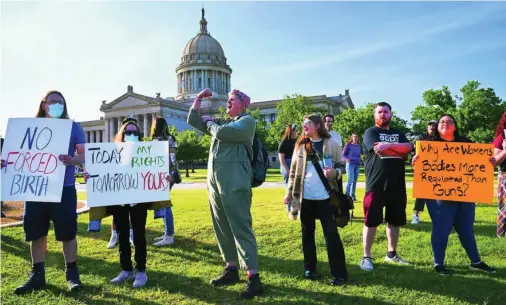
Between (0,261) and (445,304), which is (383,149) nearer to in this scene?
(445,304)

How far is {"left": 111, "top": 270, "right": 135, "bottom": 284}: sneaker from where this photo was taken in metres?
5.09

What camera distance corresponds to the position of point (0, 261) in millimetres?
6117

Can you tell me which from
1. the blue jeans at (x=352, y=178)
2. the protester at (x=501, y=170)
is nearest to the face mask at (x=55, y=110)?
the protester at (x=501, y=170)

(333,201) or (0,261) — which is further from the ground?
(333,201)

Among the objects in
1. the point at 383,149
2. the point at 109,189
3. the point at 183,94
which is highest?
the point at 183,94

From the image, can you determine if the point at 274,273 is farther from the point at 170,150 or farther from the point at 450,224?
the point at 170,150

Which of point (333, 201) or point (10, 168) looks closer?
point (10, 168)

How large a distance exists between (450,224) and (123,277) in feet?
14.3

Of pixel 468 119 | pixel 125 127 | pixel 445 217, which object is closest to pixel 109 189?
pixel 125 127

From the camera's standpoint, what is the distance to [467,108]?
51656mm

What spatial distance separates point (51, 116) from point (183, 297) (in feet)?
8.81

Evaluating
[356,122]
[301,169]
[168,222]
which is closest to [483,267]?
[301,169]

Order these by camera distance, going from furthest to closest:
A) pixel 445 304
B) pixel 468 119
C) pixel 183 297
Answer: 1. pixel 468 119
2. pixel 183 297
3. pixel 445 304

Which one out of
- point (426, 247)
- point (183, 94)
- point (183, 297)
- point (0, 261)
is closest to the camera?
point (183, 297)
